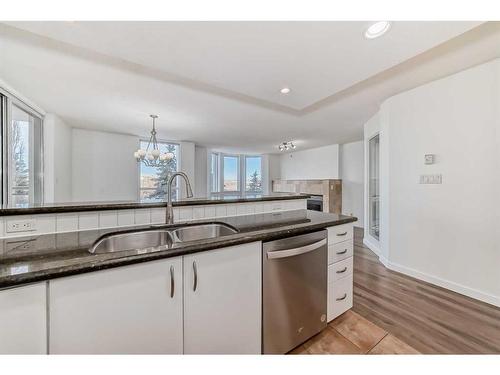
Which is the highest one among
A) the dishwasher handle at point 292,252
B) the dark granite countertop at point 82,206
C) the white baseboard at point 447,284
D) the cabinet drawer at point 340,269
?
the dark granite countertop at point 82,206

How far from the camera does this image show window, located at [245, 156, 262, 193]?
8461mm

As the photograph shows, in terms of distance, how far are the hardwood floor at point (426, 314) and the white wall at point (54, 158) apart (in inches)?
189

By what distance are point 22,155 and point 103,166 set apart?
72.4 inches

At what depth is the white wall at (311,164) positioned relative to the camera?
20.4ft

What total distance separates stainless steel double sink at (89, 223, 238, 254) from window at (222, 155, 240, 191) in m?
6.40

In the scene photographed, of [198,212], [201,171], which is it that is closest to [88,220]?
[198,212]

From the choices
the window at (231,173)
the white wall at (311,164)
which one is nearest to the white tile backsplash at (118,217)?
the white wall at (311,164)

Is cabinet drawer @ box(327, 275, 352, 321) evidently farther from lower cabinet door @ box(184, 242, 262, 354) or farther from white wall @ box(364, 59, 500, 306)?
white wall @ box(364, 59, 500, 306)

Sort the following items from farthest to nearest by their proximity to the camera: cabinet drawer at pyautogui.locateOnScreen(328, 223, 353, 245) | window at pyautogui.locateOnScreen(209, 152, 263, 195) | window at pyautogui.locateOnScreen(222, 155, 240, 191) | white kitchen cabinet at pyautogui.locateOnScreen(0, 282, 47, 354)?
window at pyautogui.locateOnScreen(222, 155, 240, 191), window at pyautogui.locateOnScreen(209, 152, 263, 195), cabinet drawer at pyautogui.locateOnScreen(328, 223, 353, 245), white kitchen cabinet at pyautogui.locateOnScreen(0, 282, 47, 354)

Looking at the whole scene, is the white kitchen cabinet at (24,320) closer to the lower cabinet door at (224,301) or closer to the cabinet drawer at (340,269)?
the lower cabinet door at (224,301)

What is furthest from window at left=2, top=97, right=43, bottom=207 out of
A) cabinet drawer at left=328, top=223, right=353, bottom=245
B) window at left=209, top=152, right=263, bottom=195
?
window at left=209, top=152, right=263, bottom=195

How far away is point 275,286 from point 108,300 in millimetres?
859
